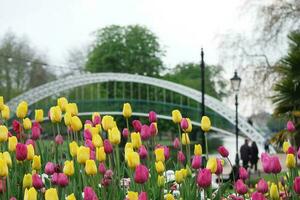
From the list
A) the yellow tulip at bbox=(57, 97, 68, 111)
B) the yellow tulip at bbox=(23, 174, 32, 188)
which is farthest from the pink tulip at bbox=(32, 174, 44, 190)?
the yellow tulip at bbox=(57, 97, 68, 111)

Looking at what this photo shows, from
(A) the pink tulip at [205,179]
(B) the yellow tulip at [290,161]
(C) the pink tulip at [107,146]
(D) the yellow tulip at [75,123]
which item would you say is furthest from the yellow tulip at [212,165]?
(D) the yellow tulip at [75,123]

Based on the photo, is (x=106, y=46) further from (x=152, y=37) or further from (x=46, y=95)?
(x=46, y=95)

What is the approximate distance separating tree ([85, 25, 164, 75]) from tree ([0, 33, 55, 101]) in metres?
5.85

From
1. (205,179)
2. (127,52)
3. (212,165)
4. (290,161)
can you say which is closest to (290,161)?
(290,161)

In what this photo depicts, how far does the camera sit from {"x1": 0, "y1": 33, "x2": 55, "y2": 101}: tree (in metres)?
56.9

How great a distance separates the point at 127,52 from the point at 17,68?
1114 centimetres

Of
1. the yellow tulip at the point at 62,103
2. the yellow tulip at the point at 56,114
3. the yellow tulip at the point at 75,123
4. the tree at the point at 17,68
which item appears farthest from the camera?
the tree at the point at 17,68

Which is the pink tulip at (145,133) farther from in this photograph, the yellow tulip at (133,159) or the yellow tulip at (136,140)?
the yellow tulip at (133,159)

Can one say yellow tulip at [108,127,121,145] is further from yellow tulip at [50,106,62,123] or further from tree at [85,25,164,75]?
tree at [85,25,164,75]

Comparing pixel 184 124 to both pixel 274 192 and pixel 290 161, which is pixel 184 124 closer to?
pixel 290 161

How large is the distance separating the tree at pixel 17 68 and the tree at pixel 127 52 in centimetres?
585

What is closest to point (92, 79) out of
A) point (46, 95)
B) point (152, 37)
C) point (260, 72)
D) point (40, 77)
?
point (46, 95)

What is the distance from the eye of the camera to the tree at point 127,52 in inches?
2510

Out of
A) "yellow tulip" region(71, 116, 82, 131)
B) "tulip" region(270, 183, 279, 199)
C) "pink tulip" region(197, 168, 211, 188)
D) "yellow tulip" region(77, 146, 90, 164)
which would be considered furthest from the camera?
"yellow tulip" region(71, 116, 82, 131)
